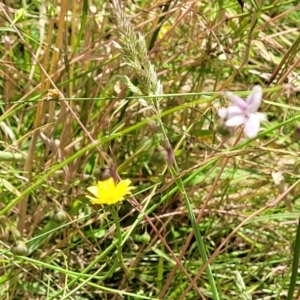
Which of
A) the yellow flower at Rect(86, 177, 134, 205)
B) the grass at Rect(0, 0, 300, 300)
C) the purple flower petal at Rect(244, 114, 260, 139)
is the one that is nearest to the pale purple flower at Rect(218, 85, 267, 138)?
the purple flower petal at Rect(244, 114, 260, 139)

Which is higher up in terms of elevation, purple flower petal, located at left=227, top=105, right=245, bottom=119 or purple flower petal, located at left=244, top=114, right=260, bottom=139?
purple flower petal, located at left=244, top=114, right=260, bottom=139

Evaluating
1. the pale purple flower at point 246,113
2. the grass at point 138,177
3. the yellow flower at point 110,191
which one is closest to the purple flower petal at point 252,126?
the pale purple flower at point 246,113

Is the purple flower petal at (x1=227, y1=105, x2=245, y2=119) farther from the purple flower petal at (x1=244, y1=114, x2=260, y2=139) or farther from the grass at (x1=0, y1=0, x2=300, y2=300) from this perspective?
the grass at (x1=0, y1=0, x2=300, y2=300)

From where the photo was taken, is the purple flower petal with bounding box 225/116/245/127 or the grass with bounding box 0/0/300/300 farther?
the grass with bounding box 0/0/300/300

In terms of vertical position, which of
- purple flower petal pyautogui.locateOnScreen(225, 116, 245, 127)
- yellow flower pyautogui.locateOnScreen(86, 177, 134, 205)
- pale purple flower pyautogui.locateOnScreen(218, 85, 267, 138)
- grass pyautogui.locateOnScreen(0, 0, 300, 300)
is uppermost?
pale purple flower pyautogui.locateOnScreen(218, 85, 267, 138)

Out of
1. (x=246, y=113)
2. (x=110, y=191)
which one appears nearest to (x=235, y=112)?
(x=246, y=113)

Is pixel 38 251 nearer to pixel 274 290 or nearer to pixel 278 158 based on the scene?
pixel 274 290

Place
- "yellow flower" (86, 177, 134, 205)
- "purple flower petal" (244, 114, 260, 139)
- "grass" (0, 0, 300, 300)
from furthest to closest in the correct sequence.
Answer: "grass" (0, 0, 300, 300)
"yellow flower" (86, 177, 134, 205)
"purple flower petal" (244, 114, 260, 139)

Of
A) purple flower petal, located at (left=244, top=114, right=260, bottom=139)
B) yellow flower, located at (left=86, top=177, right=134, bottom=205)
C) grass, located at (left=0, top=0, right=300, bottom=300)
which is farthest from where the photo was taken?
grass, located at (left=0, top=0, right=300, bottom=300)
